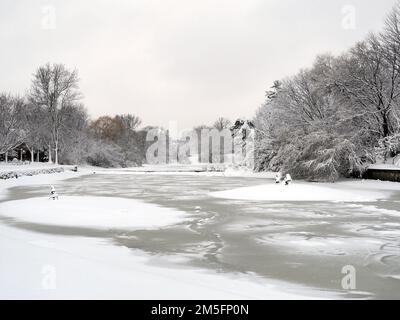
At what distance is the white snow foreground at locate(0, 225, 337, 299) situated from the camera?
21.6 feet

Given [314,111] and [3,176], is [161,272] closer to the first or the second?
[3,176]

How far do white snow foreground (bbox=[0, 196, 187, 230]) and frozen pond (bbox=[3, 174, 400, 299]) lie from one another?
2.48 feet

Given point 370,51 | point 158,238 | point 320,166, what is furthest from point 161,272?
point 370,51

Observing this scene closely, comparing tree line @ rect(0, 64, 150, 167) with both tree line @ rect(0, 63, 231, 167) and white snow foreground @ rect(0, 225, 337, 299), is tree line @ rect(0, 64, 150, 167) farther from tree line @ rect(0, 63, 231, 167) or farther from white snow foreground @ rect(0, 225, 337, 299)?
white snow foreground @ rect(0, 225, 337, 299)

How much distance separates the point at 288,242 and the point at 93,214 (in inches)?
297

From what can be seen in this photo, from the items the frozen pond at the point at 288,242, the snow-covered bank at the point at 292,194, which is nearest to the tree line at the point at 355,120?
the snow-covered bank at the point at 292,194

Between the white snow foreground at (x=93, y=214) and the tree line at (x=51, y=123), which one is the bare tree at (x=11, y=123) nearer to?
the tree line at (x=51, y=123)

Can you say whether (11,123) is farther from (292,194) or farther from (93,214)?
(93,214)

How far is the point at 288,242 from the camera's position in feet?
37.7

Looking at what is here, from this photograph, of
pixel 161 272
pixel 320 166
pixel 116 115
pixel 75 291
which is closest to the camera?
pixel 75 291

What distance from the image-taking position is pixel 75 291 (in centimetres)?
662
